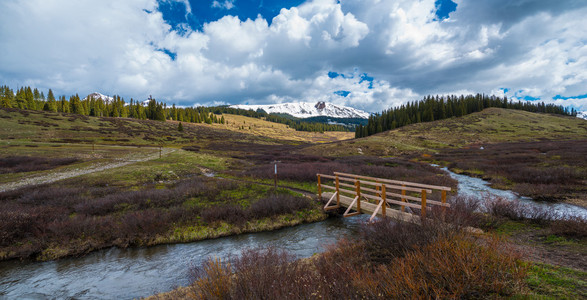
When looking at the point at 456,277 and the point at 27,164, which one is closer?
the point at 456,277

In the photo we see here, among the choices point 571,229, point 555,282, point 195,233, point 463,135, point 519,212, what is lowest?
point 195,233

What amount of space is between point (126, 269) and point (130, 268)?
122 mm

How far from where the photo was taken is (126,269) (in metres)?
8.66

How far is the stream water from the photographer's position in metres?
7.47

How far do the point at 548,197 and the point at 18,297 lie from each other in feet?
82.0

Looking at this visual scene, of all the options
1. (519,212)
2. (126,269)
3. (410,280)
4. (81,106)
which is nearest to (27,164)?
(126,269)

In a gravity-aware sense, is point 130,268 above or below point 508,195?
below

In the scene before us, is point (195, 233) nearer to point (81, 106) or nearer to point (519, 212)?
point (519, 212)

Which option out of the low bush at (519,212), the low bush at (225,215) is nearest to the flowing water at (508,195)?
the low bush at (519,212)

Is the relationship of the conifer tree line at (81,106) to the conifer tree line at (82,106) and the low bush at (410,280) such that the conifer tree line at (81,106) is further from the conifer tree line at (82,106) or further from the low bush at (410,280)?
the low bush at (410,280)

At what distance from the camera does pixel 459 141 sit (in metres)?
70.4

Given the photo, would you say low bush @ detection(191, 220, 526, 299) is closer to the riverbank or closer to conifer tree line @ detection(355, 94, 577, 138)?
the riverbank

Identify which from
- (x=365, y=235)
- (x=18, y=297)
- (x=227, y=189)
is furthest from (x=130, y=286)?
(x=227, y=189)

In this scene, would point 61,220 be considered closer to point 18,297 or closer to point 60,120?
point 18,297
